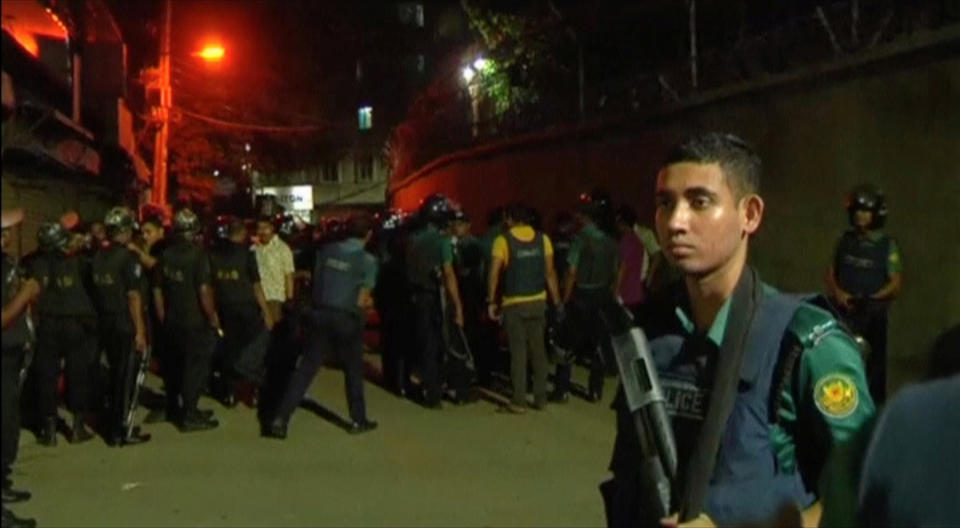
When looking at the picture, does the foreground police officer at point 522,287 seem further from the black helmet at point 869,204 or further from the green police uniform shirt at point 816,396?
the green police uniform shirt at point 816,396

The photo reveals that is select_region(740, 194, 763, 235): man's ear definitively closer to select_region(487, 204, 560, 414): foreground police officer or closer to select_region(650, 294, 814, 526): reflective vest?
select_region(650, 294, 814, 526): reflective vest

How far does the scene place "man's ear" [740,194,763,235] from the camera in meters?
2.93

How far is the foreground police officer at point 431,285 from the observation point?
1308 centimetres

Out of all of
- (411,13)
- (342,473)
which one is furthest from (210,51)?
(411,13)

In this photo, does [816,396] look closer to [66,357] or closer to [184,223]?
[66,357]

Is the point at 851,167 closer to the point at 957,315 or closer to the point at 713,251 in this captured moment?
the point at 957,315

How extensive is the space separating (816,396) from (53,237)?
346 inches

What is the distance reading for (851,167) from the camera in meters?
12.8

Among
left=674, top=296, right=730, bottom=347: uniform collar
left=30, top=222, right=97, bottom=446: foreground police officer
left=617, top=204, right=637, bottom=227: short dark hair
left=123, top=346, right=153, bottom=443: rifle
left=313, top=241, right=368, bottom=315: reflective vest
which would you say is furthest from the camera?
left=617, top=204, right=637, bottom=227: short dark hair

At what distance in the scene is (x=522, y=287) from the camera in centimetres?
1258

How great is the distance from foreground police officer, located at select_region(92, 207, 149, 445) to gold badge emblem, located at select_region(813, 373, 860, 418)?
8.97m

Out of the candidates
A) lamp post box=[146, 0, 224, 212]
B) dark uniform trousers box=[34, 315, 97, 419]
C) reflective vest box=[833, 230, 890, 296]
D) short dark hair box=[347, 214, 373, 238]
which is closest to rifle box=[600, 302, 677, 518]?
reflective vest box=[833, 230, 890, 296]

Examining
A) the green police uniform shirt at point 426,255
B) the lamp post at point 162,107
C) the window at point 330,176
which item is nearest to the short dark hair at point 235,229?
the green police uniform shirt at point 426,255

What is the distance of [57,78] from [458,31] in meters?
51.1
